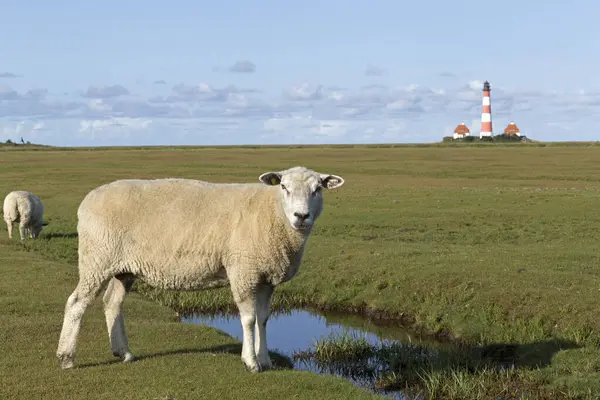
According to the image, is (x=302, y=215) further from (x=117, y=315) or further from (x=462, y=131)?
(x=462, y=131)

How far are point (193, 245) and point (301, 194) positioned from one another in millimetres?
1897

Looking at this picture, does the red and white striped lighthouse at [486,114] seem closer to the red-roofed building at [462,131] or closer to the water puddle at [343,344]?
the red-roofed building at [462,131]

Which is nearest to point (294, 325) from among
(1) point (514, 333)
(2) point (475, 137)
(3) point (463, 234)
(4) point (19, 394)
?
(1) point (514, 333)

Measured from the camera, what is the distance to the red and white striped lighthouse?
145625 mm

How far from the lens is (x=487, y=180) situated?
175ft

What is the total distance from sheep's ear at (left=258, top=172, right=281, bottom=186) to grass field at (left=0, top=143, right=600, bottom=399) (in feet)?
9.18

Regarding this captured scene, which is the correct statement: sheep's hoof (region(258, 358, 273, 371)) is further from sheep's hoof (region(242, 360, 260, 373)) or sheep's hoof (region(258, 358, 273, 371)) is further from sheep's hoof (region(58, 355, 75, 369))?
sheep's hoof (region(58, 355, 75, 369))

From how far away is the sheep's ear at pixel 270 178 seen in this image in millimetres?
10203

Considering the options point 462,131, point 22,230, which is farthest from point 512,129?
point 22,230

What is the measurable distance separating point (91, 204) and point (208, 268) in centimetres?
205

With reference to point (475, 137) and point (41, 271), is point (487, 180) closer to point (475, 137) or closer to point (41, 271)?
point (41, 271)

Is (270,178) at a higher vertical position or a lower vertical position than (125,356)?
higher

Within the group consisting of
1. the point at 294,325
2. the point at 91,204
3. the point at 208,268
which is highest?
the point at 91,204

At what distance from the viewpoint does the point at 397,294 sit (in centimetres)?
1842
